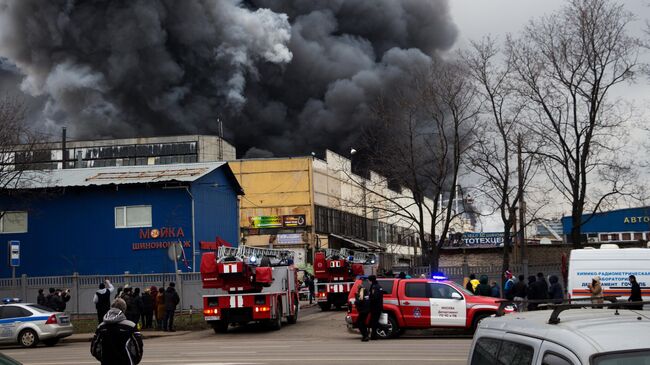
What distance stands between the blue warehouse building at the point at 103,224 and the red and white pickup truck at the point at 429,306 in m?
21.1

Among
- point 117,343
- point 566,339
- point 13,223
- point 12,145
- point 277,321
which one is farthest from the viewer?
point 13,223

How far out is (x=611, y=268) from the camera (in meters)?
19.7

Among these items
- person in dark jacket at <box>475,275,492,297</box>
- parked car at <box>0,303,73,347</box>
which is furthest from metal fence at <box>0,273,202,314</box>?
person in dark jacket at <box>475,275,492,297</box>

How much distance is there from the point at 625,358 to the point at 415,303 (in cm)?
1782

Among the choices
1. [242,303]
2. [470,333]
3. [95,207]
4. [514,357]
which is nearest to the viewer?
[514,357]

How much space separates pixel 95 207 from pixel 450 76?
1891cm

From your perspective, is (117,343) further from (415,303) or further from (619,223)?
(619,223)

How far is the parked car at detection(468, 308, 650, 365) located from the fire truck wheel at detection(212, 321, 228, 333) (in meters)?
20.5

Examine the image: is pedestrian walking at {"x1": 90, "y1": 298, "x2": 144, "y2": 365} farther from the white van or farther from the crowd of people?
the crowd of people

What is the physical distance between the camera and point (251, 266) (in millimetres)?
24438

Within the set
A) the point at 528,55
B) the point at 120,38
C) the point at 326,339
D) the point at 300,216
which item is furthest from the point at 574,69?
the point at 120,38

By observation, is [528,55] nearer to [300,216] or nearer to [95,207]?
[95,207]

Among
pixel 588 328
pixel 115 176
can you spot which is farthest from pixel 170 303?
pixel 588 328

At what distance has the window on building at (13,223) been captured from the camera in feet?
137
